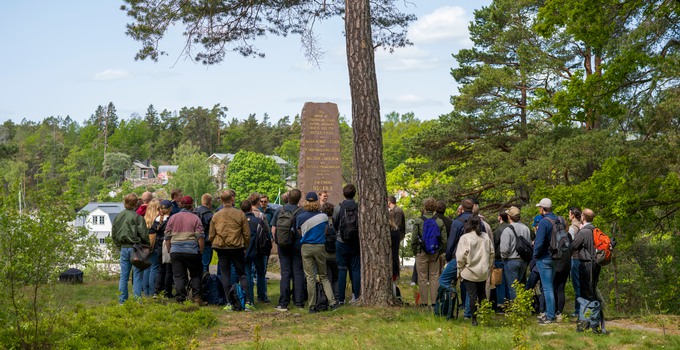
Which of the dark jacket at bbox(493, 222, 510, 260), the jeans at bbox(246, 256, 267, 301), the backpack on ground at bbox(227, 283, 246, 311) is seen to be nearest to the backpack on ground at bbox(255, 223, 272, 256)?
the jeans at bbox(246, 256, 267, 301)

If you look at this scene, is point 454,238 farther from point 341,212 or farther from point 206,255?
point 206,255

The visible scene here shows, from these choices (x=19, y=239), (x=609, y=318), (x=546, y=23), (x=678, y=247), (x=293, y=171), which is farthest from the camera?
(x=293, y=171)

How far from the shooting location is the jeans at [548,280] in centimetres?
988

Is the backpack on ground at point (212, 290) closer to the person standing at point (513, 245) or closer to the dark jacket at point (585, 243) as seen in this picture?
the person standing at point (513, 245)

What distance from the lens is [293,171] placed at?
352ft

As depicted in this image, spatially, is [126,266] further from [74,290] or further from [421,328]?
[421,328]

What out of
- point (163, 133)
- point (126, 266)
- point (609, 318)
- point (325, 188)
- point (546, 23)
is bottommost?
point (609, 318)

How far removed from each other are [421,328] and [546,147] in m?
15.7

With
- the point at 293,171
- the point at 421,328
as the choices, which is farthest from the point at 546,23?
the point at 293,171

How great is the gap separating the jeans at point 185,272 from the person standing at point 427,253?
3.09m

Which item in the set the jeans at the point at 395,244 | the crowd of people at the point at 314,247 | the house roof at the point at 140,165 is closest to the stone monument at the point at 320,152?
the crowd of people at the point at 314,247

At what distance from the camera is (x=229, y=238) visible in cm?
1075

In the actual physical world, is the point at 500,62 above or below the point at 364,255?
above

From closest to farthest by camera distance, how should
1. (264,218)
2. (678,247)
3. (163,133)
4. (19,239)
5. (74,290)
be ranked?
(19,239)
(264,218)
(74,290)
(678,247)
(163,133)
